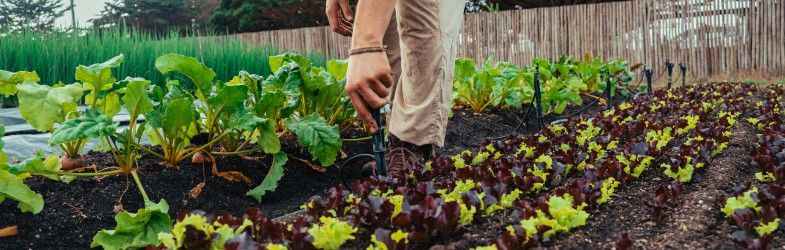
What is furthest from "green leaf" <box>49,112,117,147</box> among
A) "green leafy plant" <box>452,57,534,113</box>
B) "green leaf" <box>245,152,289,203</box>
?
"green leafy plant" <box>452,57,534,113</box>

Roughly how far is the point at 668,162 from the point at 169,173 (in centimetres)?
203

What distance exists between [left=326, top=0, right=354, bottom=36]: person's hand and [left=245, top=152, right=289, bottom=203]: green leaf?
2.08ft

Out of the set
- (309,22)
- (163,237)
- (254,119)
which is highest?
(309,22)

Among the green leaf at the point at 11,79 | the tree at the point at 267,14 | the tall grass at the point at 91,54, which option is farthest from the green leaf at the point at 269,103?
the tree at the point at 267,14

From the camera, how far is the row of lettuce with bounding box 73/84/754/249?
4.65 ft

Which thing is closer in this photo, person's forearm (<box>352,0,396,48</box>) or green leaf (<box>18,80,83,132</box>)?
person's forearm (<box>352,0,396,48</box>)

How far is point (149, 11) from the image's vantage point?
26.8 metres

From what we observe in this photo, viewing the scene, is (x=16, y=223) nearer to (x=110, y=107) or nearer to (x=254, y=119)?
(x=110, y=107)

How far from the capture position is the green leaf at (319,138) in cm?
271

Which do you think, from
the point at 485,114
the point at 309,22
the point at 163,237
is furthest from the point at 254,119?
the point at 309,22

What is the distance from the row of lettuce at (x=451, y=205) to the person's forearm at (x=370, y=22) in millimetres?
454

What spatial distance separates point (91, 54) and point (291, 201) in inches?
149

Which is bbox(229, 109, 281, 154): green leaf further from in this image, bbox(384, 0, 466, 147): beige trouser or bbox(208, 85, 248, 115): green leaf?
bbox(384, 0, 466, 147): beige trouser

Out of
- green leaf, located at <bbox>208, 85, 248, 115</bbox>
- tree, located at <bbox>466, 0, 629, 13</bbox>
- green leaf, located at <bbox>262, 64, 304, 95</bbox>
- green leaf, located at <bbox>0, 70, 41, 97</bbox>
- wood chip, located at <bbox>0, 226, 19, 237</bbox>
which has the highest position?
tree, located at <bbox>466, 0, 629, 13</bbox>
